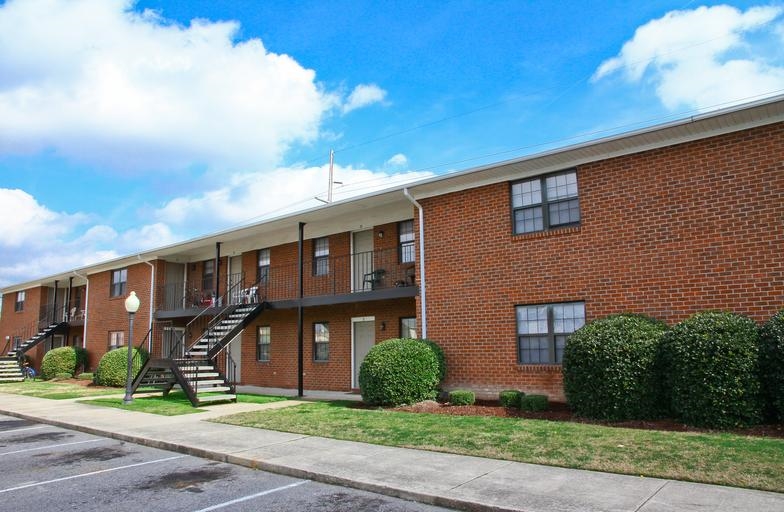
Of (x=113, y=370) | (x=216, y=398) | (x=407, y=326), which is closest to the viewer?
(x=216, y=398)

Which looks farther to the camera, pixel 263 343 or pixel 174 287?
pixel 174 287

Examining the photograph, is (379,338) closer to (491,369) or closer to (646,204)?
(491,369)

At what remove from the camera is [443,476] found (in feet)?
22.2

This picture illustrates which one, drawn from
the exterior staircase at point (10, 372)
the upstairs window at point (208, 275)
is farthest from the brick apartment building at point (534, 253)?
the exterior staircase at point (10, 372)

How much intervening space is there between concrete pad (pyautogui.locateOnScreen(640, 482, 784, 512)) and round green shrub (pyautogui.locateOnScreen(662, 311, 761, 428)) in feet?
11.0

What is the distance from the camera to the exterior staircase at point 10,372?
26375 millimetres

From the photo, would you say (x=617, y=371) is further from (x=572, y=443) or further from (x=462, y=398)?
(x=462, y=398)

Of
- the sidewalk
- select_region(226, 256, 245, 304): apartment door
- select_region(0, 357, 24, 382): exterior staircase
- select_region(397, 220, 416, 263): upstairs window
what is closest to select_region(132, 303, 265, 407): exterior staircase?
select_region(226, 256, 245, 304): apartment door

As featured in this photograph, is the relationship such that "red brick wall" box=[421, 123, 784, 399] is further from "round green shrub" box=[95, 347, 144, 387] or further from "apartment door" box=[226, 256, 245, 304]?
"round green shrub" box=[95, 347, 144, 387]

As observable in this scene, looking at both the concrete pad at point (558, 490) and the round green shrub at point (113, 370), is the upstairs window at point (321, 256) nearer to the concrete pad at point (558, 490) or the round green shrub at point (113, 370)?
the round green shrub at point (113, 370)

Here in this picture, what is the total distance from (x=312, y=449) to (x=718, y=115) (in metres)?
8.95

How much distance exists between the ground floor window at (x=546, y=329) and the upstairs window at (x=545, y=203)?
1.78 m

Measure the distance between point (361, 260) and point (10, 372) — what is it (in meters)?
19.0

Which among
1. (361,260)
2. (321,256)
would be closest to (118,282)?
(321,256)
